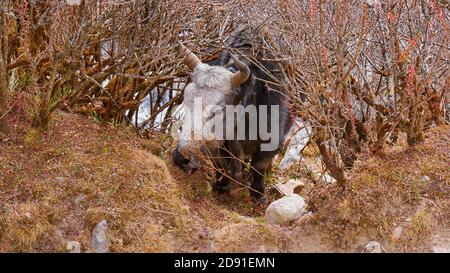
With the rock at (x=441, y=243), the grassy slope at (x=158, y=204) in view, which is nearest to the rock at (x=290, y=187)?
the grassy slope at (x=158, y=204)

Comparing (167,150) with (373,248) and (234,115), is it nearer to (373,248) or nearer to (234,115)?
(234,115)

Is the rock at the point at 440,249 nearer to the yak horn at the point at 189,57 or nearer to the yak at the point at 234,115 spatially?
the yak at the point at 234,115

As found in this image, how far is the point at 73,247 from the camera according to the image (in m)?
5.83

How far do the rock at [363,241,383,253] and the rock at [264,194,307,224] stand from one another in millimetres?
730

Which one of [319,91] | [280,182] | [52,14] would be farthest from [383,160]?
[52,14]

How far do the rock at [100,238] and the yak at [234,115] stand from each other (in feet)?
4.51

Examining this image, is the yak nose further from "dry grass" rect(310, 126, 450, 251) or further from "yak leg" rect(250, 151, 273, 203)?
"dry grass" rect(310, 126, 450, 251)

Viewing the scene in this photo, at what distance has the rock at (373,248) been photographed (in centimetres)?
576

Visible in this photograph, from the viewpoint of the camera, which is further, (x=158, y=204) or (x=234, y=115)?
(x=234, y=115)

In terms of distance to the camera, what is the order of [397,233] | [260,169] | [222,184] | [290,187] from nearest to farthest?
1. [397,233]
2. [222,184]
3. [260,169]
4. [290,187]

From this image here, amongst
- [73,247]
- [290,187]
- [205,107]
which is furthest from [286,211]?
[290,187]

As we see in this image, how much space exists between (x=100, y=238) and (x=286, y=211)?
1.70 m

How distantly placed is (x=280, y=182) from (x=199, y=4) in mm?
2720
